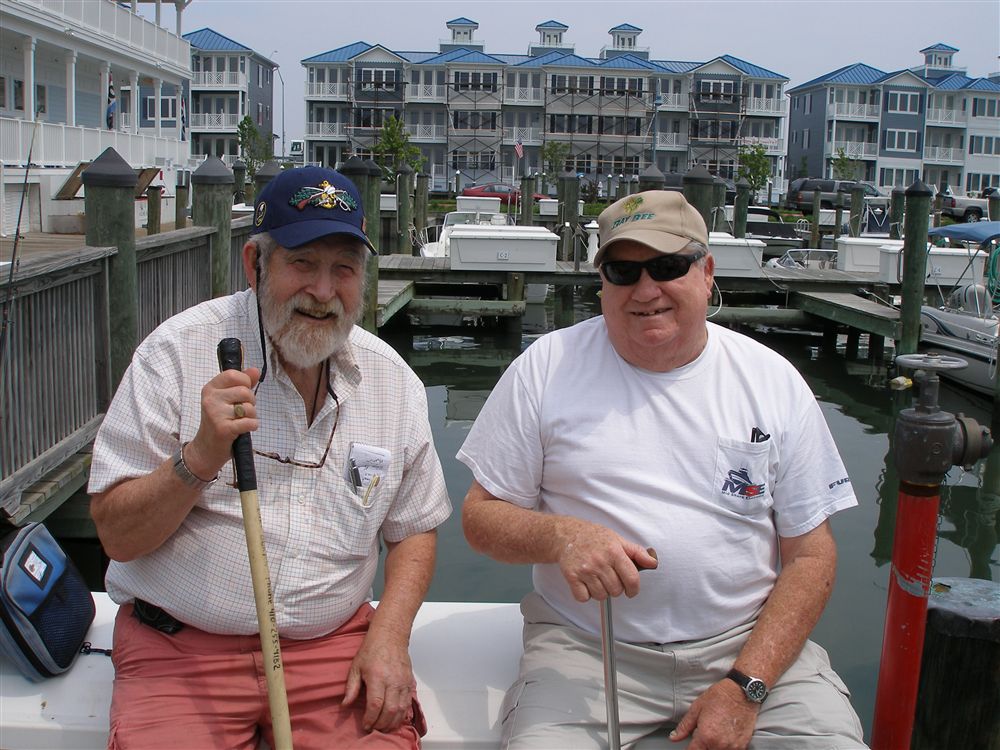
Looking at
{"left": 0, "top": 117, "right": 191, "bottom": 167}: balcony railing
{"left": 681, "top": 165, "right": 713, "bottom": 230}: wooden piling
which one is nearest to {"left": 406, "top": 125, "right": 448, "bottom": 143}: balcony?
{"left": 0, "top": 117, "right": 191, "bottom": 167}: balcony railing

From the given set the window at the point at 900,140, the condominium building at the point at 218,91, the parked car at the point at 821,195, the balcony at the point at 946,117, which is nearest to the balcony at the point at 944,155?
the window at the point at 900,140

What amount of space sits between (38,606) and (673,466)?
162cm

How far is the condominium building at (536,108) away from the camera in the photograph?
65.2 m

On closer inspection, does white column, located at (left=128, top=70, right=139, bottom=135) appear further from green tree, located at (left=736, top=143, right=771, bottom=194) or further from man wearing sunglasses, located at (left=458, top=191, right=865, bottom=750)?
green tree, located at (left=736, top=143, right=771, bottom=194)

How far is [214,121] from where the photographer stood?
66000 mm

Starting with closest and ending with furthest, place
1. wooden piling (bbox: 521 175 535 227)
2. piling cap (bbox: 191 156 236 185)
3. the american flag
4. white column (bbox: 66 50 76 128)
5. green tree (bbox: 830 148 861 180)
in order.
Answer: piling cap (bbox: 191 156 236 185), white column (bbox: 66 50 76 128), wooden piling (bbox: 521 175 535 227), the american flag, green tree (bbox: 830 148 861 180)

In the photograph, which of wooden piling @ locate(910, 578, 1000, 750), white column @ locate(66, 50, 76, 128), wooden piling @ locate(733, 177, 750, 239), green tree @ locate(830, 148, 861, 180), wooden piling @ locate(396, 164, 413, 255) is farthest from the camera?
green tree @ locate(830, 148, 861, 180)

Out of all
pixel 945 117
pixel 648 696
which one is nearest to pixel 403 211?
pixel 648 696

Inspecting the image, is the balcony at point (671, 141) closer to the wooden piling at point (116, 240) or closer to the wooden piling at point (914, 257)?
the wooden piling at point (914, 257)

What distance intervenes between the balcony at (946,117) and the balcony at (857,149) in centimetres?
397

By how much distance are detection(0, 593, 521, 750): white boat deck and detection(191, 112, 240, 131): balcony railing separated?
66.5 meters

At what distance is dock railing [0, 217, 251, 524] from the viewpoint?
16.4 ft

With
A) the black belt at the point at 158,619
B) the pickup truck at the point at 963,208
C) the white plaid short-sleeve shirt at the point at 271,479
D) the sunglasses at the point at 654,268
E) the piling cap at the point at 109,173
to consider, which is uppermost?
the pickup truck at the point at 963,208

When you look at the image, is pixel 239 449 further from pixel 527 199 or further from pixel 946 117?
pixel 946 117
